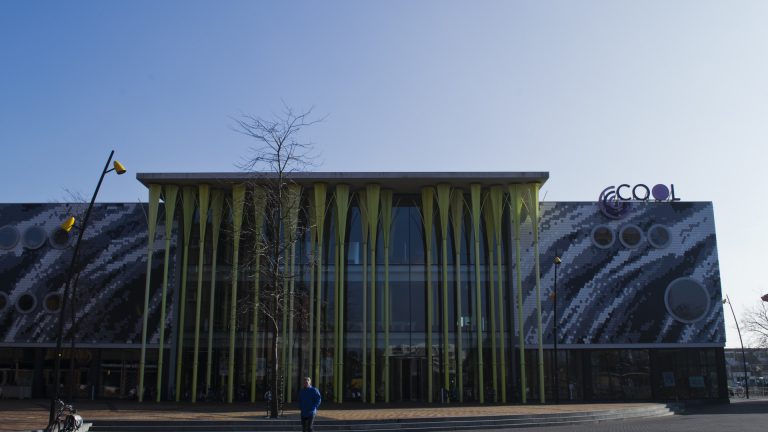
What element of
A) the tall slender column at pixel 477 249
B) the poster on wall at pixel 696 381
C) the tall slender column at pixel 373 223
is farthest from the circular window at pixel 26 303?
the poster on wall at pixel 696 381

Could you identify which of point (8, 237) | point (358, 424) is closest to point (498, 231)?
point (358, 424)

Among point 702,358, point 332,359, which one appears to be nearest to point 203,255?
point 332,359

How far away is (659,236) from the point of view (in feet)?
126

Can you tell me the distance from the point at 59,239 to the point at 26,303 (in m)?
3.88

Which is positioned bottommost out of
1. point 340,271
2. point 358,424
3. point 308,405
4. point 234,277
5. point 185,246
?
point 358,424

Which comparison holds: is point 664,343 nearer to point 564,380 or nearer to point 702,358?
point 702,358

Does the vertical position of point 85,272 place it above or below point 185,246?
below

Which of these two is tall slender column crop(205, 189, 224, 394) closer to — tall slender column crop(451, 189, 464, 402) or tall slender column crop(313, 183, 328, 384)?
tall slender column crop(313, 183, 328, 384)

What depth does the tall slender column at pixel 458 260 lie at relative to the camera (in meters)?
35.8

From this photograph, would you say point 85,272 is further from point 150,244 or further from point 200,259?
point 200,259

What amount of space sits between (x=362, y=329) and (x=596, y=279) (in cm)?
1326

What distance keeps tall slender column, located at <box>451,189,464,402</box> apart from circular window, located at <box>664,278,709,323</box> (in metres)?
11.7

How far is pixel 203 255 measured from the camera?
37.1 meters

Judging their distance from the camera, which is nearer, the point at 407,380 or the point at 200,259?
the point at 407,380
